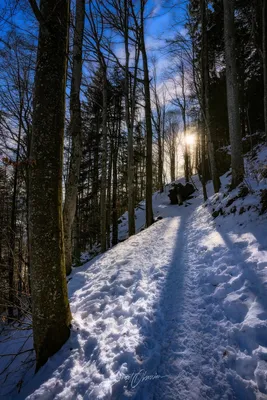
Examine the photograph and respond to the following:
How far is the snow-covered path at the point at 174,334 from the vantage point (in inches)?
68.6

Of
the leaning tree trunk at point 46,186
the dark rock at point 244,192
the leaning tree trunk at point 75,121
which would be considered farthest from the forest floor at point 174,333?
the leaning tree trunk at point 75,121

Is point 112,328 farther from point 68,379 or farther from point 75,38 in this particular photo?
point 75,38

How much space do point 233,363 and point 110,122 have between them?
42.7 feet

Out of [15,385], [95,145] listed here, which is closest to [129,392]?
[15,385]

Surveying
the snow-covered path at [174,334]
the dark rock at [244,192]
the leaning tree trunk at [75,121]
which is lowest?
the snow-covered path at [174,334]

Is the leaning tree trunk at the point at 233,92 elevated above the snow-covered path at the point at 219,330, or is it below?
above

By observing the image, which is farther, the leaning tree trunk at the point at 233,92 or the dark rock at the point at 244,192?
the leaning tree trunk at the point at 233,92

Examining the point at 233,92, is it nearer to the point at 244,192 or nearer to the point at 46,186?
the point at 244,192

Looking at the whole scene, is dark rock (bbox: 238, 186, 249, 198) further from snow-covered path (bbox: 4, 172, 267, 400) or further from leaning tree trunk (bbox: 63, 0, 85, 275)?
leaning tree trunk (bbox: 63, 0, 85, 275)

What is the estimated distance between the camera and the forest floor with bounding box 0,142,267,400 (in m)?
1.75

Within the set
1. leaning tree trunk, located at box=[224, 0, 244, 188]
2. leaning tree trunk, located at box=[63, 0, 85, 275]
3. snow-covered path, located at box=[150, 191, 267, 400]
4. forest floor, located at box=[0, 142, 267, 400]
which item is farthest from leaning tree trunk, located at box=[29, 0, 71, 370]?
leaning tree trunk, located at box=[224, 0, 244, 188]

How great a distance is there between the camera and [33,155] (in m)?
2.40

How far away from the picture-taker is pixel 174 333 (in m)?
2.39

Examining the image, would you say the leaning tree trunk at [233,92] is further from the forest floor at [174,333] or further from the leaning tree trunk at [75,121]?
the leaning tree trunk at [75,121]
